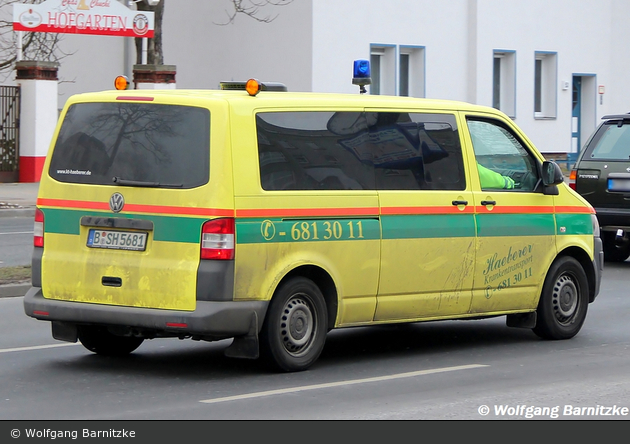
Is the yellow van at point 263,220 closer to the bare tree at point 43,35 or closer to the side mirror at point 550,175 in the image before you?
the side mirror at point 550,175

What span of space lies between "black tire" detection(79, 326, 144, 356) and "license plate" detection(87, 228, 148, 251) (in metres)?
0.85

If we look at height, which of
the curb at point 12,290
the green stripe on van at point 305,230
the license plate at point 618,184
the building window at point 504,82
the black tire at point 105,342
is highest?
the building window at point 504,82

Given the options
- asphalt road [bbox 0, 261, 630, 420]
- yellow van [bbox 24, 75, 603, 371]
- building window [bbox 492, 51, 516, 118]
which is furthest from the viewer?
building window [bbox 492, 51, 516, 118]

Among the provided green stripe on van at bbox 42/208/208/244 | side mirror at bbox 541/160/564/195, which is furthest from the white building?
green stripe on van at bbox 42/208/208/244

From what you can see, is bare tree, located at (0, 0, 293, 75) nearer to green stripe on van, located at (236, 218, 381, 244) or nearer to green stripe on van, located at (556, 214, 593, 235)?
green stripe on van, located at (556, 214, 593, 235)

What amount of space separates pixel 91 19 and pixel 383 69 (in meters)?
8.78

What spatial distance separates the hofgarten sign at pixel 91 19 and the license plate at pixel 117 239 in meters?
19.5

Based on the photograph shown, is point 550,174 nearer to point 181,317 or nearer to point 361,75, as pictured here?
point 361,75

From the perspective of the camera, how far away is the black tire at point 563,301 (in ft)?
31.6

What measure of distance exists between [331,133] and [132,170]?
141 centimetres

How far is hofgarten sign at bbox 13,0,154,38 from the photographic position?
86.4 ft

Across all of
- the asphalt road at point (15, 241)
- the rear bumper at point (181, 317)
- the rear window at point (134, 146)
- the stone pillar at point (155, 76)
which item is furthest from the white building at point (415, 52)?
the rear bumper at point (181, 317)

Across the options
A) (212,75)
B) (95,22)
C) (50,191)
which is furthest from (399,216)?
(212,75)

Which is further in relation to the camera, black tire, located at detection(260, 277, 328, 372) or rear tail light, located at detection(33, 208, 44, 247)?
rear tail light, located at detection(33, 208, 44, 247)
